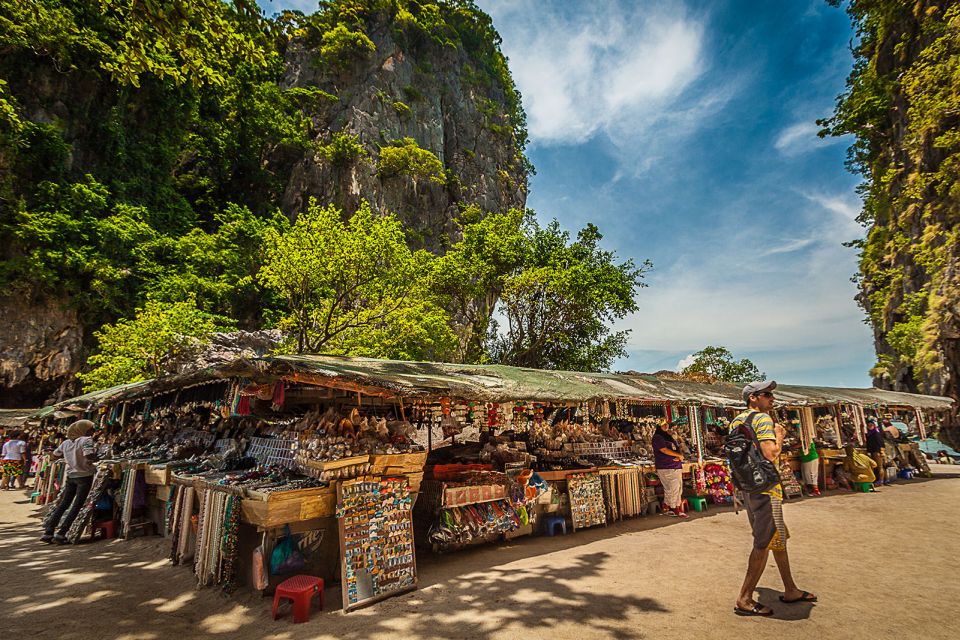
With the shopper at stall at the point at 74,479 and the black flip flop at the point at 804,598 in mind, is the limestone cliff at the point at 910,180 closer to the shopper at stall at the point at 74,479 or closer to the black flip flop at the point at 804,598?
the black flip flop at the point at 804,598

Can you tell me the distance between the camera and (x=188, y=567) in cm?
570

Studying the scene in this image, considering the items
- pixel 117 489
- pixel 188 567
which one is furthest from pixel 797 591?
pixel 117 489

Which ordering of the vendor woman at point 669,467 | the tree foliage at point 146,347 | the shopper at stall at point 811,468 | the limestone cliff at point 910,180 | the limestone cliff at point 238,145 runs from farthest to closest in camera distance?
the limestone cliff at point 238,145
the limestone cliff at point 910,180
the tree foliage at point 146,347
the shopper at stall at point 811,468
the vendor woman at point 669,467

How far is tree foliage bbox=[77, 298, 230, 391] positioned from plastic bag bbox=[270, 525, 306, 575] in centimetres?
1410

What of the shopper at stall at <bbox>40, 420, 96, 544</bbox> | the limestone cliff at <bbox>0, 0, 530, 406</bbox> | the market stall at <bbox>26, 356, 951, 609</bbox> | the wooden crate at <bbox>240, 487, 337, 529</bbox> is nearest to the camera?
the wooden crate at <bbox>240, 487, 337, 529</bbox>

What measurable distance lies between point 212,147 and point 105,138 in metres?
8.81

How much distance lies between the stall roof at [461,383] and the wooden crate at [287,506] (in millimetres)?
Answer: 1192

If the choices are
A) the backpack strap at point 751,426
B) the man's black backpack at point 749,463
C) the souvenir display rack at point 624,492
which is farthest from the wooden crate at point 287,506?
the souvenir display rack at point 624,492

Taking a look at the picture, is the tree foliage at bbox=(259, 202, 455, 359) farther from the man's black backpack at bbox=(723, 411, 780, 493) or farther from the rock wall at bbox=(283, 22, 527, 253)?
the man's black backpack at bbox=(723, 411, 780, 493)

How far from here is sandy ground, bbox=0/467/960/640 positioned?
382 centimetres

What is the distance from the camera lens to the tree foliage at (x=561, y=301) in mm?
23812

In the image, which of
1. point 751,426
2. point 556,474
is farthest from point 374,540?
point 751,426


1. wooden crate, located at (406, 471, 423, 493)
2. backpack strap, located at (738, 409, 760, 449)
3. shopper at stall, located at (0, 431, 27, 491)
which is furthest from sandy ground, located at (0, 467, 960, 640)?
shopper at stall, located at (0, 431, 27, 491)

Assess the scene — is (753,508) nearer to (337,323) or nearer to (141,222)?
(337,323)
